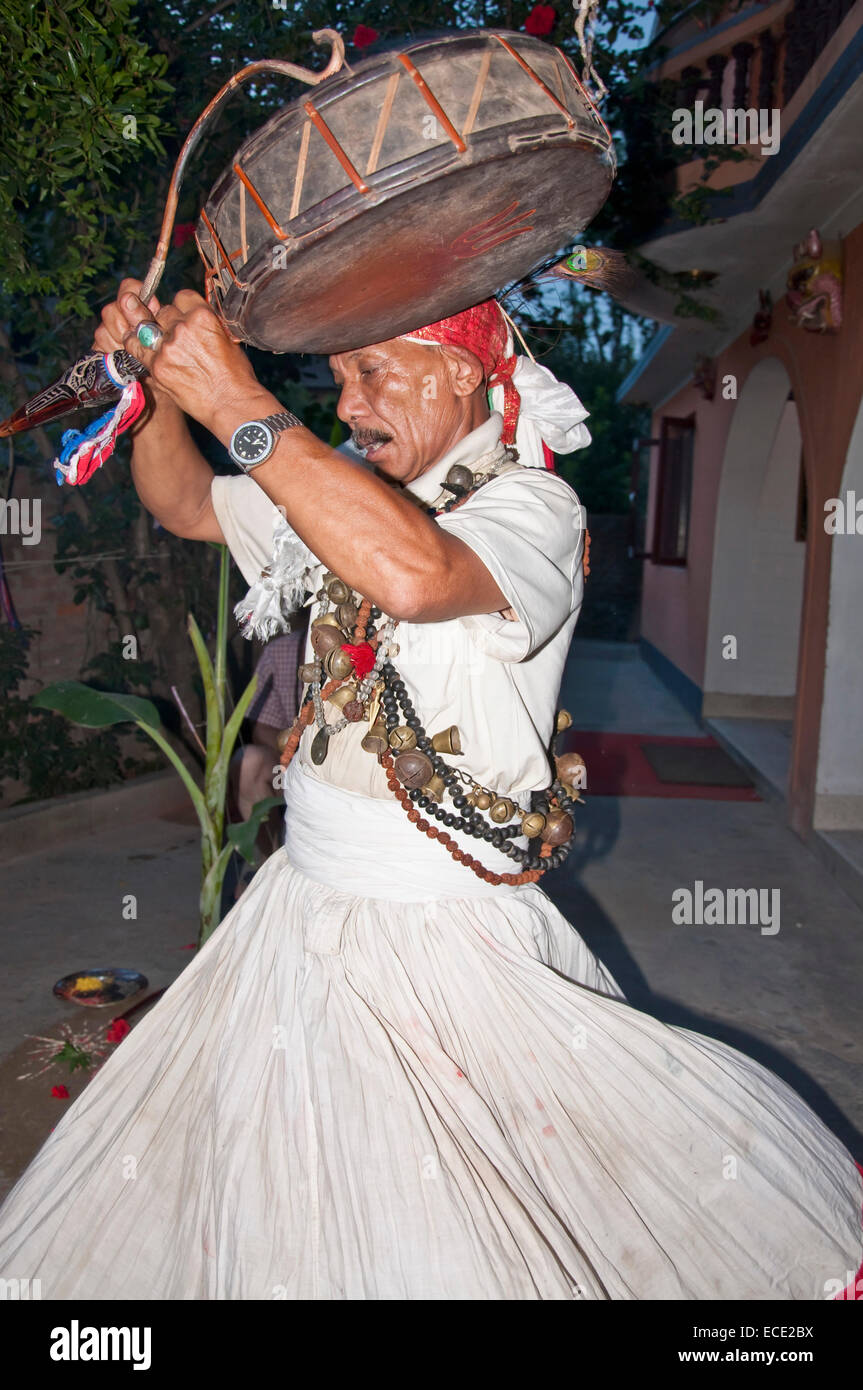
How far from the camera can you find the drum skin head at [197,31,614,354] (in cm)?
132

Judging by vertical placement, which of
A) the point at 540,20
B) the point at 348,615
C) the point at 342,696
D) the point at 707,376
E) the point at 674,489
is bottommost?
the point at 342,696

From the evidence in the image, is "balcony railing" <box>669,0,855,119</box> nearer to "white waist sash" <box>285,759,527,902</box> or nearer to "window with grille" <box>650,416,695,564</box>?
"window with grille" <box>650,416,695,564</box>

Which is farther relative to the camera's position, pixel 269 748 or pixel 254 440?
pixel 269 748

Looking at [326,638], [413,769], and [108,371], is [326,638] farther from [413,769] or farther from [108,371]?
[108,371]

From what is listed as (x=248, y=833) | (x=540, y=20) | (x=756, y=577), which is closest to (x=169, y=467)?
(x=248, y=833)

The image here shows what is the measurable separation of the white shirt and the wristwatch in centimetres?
29

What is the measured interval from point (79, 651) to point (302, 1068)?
5.83 meters

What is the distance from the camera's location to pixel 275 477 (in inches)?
55.0

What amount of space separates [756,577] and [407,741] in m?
8.73

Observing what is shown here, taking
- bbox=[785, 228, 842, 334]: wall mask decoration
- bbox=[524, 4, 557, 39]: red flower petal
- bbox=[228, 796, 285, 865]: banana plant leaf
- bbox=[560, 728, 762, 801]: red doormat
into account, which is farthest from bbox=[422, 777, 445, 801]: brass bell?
bbox=[560, 728, 762, 801]: red doormat

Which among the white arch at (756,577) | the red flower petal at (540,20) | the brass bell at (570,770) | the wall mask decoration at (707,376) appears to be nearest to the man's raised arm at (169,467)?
the brass bell at (570,770)

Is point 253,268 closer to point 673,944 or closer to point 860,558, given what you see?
point 673,944

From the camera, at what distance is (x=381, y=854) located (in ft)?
5.85
